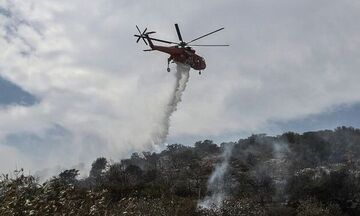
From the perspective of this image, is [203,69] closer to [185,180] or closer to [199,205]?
[199,205]

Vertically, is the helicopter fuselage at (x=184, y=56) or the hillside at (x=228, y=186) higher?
the helicopter fuselage at (x=184, y=56)

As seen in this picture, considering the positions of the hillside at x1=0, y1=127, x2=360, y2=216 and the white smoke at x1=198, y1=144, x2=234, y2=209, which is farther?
the white smoke at x1=198, y1=144, x2=234, y2=209

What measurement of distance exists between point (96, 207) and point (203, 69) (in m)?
34.5

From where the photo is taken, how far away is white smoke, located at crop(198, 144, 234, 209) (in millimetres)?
Answer: 52375

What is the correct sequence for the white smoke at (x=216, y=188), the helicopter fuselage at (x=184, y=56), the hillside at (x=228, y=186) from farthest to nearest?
the white smoke at (x=216, y=188)
the helicopter fuselage at (x=184, y=56)
the hillside at (x=228, y=186)

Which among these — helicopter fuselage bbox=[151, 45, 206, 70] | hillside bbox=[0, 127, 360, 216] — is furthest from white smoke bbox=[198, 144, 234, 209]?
helicopter fuselage bbox=[151, 45, 206, 70]

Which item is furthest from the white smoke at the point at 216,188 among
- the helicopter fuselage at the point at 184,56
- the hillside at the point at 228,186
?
the helicopter fuselage at the point at 184,56

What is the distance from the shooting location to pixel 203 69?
156 feet

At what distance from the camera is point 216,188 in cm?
6844

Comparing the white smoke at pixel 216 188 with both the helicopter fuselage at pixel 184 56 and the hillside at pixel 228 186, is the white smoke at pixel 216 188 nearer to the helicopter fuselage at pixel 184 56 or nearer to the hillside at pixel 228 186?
the hillside at pixel 228 186

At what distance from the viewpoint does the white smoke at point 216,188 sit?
172 feet

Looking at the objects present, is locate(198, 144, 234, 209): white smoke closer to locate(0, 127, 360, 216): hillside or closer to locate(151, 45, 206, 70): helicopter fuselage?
locate(0, 127, 360, 216): hillside

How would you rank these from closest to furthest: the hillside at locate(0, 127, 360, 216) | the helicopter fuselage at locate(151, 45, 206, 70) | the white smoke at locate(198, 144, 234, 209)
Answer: the hillside at locate(0, 127, 360, 216), the helicopter fuselage at locate(151, 45, 206, 70), the white smoke at locate(198, 144, 234, 209)

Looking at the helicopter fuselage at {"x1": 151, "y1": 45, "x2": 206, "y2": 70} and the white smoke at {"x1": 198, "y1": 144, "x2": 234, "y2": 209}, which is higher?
the helicopter fuselage at {"x1": 151, "y1": 45, "x2": 206, "y2": 70}
